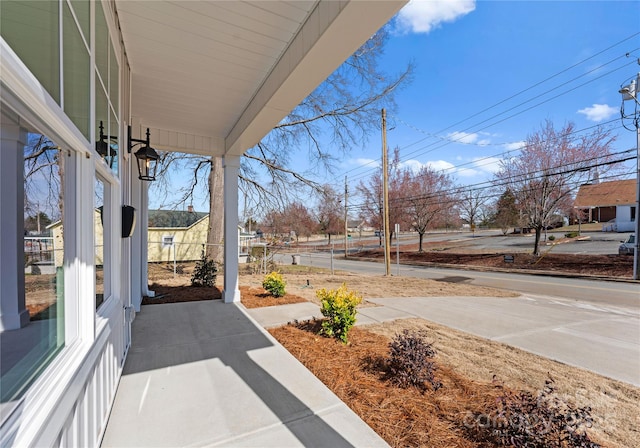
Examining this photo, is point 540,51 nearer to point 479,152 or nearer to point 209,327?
point 479,152

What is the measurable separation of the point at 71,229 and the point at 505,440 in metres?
2.83

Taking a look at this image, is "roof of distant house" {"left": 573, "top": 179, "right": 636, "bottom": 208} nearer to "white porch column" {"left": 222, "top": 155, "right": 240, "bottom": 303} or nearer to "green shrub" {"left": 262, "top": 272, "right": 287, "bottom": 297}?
"green shrub" {"left": 262, "top": 272, "right": 287, "bottom": 297}

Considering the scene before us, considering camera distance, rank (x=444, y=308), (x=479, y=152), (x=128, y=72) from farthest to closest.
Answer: (x=479, y=152) < (x=444, y=308) < (x=128, y=72)

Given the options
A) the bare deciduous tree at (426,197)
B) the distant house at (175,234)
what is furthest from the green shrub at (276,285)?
the bare deciduous tree at (426,197)

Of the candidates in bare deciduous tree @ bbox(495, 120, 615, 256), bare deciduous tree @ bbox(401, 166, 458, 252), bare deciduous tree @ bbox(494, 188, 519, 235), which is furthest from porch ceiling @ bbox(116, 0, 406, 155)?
bare deciduous tree @ bbox(401, 166, 458, 252)

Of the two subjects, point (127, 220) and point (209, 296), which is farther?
point (209, 296)

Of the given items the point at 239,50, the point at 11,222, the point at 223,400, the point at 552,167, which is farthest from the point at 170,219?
the point at 552,167

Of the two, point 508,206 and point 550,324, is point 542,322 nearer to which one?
point 550,324

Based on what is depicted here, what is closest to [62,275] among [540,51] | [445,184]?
[540,51]

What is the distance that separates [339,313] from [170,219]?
18310 millimetres

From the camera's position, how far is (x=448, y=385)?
2641mm

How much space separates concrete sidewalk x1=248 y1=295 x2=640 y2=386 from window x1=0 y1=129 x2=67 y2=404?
3138mm

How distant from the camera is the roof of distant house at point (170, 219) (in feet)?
59.5

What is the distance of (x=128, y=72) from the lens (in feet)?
10.6
